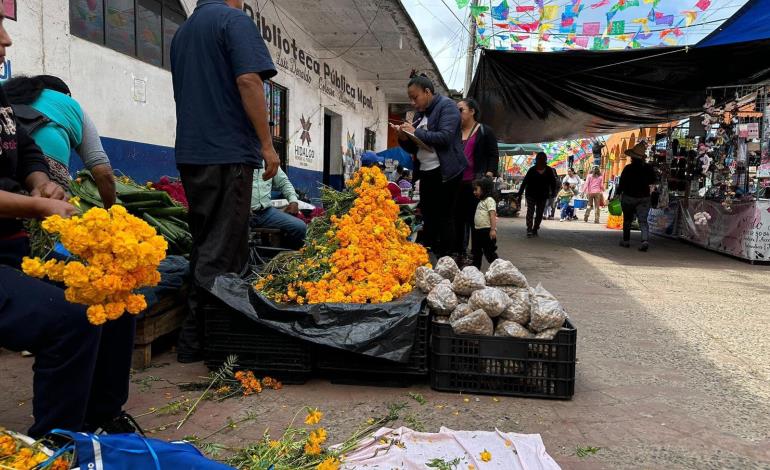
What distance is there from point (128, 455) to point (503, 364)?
209 cm

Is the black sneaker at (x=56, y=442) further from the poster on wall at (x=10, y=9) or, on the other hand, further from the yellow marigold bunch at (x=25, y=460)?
the poster on wall at (x=10, y=9)

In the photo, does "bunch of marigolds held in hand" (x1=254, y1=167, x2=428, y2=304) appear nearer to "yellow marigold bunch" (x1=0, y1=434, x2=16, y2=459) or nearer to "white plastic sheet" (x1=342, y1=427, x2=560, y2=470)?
"white plastic sheet" (x1=342, y1=427, x2=560, y2=470)

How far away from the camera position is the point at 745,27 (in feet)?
26.2

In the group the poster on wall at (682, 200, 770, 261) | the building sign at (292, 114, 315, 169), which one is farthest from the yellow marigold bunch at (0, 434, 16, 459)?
the poster on wall at (682, 200, 770, 261)

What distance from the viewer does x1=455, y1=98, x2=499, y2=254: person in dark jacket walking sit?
6340mm

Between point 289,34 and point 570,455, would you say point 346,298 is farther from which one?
point 289,34

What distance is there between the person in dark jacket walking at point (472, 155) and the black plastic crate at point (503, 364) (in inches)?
134

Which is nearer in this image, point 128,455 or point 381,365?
point 128,455

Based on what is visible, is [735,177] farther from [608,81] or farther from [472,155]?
[472,155]

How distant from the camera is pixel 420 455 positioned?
218 centimetres

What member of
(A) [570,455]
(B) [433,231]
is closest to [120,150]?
(B) [433,231]

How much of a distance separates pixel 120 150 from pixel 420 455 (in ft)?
16.3

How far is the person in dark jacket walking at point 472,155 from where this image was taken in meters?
6.34

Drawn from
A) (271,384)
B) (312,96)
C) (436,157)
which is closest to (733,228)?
(436,157)
